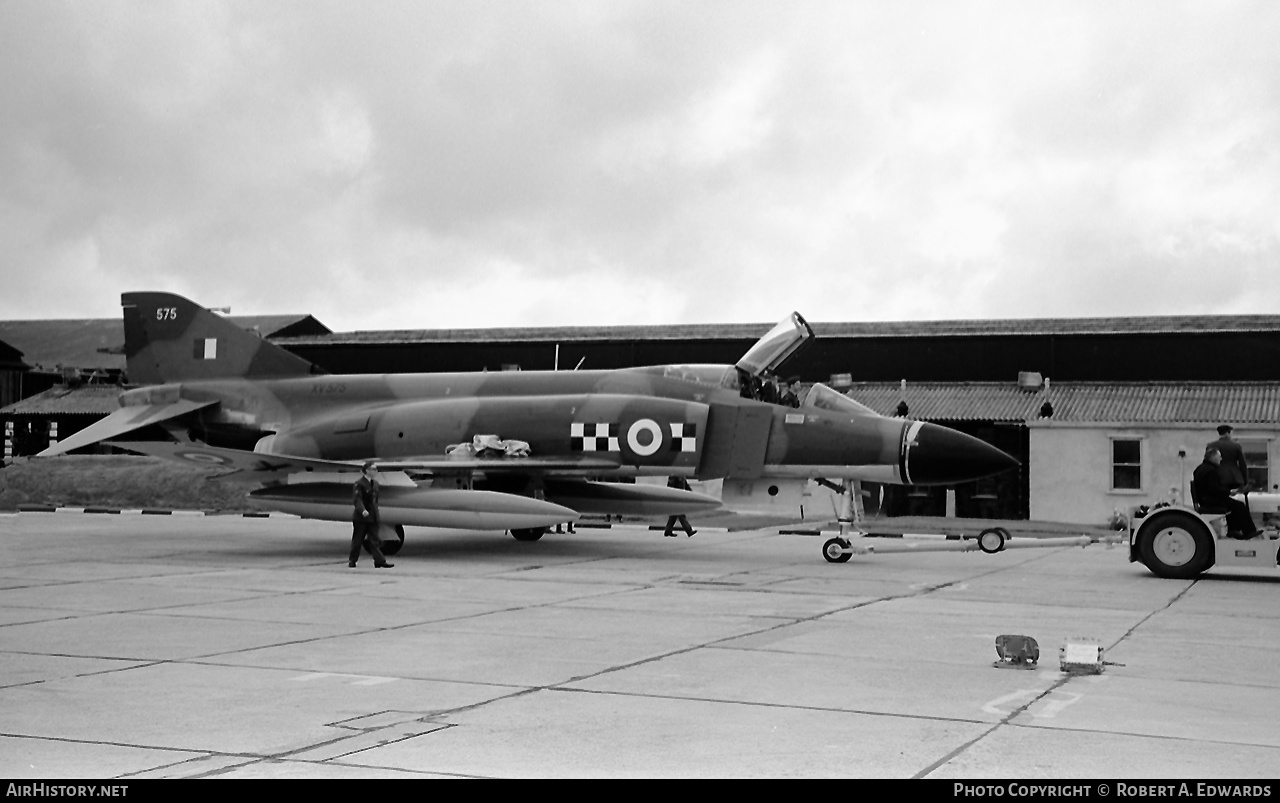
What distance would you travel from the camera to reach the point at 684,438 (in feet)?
57.1

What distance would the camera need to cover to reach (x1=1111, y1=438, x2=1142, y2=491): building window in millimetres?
26547

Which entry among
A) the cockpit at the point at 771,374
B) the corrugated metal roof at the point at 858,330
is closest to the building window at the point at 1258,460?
the corrugated metal roof at the point at 858,330

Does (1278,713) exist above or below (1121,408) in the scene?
below

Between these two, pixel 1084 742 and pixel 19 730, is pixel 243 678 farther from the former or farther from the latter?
pixel 1084 742

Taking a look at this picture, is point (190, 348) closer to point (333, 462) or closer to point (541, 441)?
point (333, 462)

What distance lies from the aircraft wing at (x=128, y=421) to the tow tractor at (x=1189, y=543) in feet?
46.9

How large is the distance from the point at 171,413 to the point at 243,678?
14.6 metres

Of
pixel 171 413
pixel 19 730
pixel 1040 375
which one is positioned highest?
pixel 1040 375

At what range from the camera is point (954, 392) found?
3114 centimetres

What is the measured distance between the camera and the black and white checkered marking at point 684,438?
17.4 meters

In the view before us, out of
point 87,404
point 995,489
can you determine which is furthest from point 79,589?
point 87,404

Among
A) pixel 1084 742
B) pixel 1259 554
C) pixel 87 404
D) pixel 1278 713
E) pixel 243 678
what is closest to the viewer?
pixel 1084 742

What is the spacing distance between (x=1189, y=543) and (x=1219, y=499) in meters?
0.60

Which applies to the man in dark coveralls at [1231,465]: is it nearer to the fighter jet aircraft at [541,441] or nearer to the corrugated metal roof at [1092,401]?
the fighter jet aircraft at [541,441]
